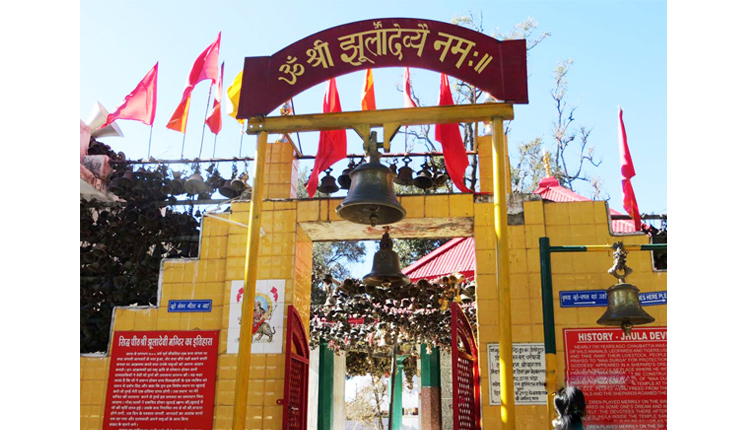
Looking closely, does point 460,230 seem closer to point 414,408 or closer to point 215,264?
point 215,264

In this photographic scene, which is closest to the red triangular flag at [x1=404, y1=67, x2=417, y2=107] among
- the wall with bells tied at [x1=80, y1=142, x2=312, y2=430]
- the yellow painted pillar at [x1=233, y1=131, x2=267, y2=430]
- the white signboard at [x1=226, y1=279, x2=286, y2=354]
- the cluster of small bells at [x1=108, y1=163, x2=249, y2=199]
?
the wall with bells tied at [x1=80, y1=142, x2=312, y2=430]

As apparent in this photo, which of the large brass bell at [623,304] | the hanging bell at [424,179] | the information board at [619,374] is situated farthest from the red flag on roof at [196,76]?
the large brass bell at [623,304]

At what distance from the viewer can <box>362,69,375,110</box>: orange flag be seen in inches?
383

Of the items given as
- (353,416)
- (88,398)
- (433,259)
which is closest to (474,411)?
(88,398)

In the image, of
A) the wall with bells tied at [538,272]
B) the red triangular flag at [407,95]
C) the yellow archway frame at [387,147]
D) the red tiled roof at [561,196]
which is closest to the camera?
the yellow archway frame at [387,147]

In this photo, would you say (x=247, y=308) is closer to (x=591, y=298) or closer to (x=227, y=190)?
(x=227, y=190)

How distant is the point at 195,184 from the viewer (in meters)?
9.64

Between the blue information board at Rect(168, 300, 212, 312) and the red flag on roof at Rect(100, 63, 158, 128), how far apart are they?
11.6 ft

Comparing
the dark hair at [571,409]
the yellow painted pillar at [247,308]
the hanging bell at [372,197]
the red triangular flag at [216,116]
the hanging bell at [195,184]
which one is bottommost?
the dark hair at [571,409]

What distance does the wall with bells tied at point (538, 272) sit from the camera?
7305 millimetres

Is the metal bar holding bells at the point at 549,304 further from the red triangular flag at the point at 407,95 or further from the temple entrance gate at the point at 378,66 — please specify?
the red triangular flag at the point at 407,95

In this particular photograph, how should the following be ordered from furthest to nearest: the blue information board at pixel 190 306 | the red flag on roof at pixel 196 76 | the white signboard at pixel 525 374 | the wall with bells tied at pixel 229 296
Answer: the red flag on roof at pixel 196 76 → the blue information board at pixel 190 306 → the wall with bells tied at pixel 229 296 → the white signboard at pixel 525 374

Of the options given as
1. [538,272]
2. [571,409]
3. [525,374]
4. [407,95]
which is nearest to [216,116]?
[407,95]

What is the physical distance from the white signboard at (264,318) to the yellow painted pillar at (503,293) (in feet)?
11.7
